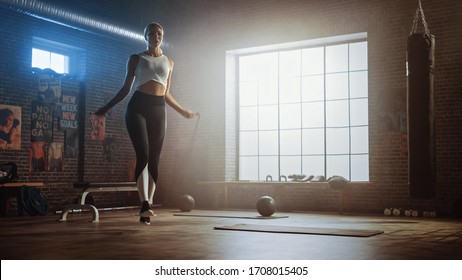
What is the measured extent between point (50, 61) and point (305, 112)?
432cm

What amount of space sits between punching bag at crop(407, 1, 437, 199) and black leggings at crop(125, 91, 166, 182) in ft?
7.91

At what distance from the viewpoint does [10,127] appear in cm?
837

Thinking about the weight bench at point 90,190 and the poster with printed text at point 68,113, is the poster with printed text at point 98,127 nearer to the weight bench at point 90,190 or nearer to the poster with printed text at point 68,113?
the poster with printed text at point 68,113

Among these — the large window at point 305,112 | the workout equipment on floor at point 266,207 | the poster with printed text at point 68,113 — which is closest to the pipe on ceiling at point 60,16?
the poster with printed text at point 68,113

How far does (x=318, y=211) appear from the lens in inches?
354

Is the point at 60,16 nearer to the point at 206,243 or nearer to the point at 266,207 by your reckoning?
the point at 266,207

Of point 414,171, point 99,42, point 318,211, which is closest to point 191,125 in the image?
point 99,42

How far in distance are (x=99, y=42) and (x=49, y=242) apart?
612 centimetres

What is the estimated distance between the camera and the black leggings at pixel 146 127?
17.3 feet

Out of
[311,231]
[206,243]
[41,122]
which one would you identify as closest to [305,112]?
[41,122]

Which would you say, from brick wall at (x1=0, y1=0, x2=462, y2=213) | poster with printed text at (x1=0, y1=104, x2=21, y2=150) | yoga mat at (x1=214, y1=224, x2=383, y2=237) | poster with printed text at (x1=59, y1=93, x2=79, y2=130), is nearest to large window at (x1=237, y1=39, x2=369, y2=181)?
brick wall at (x1=0, y1=0, x2=462, y2=213)

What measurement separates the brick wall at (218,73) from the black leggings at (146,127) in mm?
3790

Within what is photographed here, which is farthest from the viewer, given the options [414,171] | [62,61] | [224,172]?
[224,172]

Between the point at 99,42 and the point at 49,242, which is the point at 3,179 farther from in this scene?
the point at 49,242
